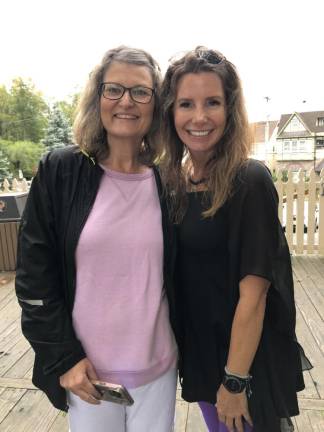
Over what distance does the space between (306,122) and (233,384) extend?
6233 cm

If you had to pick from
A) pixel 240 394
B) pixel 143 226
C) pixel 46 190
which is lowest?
pixel 240 394

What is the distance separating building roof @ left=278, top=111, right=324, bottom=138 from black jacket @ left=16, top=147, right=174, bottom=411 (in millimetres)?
58931

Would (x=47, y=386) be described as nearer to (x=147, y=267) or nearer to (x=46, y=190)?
(x=147, y=267)

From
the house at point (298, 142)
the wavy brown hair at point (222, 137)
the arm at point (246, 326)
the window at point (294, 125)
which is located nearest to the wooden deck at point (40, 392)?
the arm at point (246, 326)

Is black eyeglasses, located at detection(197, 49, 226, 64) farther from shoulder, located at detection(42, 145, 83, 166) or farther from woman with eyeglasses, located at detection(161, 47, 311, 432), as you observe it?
shoulder, located at detection(42, 145, 83, 166)

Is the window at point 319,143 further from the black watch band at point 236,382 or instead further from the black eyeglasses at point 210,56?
the black watch band at point 236,382

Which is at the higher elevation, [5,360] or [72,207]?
[72,207]

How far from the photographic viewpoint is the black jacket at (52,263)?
50.6 inches

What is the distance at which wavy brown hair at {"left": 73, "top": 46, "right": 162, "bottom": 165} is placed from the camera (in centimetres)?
144

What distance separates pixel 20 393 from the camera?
2559mm

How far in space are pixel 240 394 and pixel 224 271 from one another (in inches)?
17.0

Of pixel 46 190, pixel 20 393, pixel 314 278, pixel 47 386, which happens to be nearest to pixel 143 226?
pixel 46 190

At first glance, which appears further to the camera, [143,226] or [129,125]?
[129,125]

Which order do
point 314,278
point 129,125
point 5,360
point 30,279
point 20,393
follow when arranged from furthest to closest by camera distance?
point 314,278
point 5,360
point 20,393
point 129,125
point 30,279
